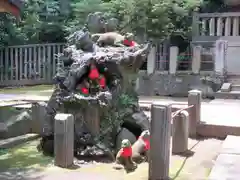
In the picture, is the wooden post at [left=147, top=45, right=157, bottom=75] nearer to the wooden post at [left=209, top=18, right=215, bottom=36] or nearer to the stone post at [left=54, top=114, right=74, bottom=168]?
the wooden post at [left=209, top=18, right=215, bottom=36]

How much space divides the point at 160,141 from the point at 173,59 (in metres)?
8.65

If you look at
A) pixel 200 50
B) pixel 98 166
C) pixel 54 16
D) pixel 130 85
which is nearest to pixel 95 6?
pixel 54 16

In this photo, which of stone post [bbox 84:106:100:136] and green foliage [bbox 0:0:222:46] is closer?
stone post [bbox 84:106:100:136]

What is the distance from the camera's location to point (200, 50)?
13.0 m

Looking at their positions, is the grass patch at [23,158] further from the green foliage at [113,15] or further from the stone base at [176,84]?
the stone base at [176,84]

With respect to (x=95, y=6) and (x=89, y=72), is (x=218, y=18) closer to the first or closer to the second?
(x=95, y=6)

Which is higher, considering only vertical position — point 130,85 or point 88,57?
point 88,57

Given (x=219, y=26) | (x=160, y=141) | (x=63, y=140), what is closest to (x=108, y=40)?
(x=63, y=140)

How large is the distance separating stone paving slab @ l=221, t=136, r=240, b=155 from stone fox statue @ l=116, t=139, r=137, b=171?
152 cm

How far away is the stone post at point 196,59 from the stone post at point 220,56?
61 centimetres

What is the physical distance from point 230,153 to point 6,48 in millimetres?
13843

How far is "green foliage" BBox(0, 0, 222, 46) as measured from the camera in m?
13.4

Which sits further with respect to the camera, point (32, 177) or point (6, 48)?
point (6, 48)

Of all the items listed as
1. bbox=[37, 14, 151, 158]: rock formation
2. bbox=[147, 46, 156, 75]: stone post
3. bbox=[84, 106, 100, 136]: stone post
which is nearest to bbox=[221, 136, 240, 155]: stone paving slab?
bbox=[37, 14, 151, 158]: rock formation
